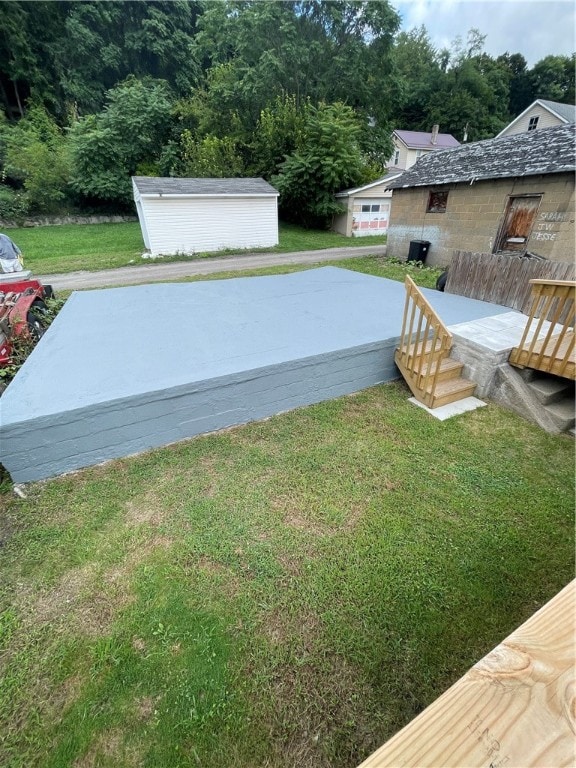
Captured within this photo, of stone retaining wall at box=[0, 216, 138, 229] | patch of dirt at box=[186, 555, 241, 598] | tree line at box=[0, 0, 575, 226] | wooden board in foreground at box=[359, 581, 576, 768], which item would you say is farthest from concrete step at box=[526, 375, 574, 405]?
stone retaining wall at box=[0, 216, 138, 229]

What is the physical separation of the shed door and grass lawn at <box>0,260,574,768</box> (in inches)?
299

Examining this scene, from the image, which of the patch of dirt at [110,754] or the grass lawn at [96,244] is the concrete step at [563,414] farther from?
the grass lawn at [96,244]

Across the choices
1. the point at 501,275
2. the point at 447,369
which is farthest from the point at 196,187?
the point at 447,369

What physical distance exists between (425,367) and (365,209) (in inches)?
647

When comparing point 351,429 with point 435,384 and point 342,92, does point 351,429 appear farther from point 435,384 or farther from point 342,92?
point 342,92

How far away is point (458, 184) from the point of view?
383 inches

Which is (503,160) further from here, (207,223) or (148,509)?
(148,509)

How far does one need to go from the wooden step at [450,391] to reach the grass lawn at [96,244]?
11221 mm

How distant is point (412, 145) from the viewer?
1090 inches

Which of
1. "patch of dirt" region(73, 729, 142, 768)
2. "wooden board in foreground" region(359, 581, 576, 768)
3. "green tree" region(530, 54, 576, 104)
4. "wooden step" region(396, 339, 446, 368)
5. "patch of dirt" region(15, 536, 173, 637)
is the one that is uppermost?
"green tree" region(530, 54, 576, 104)

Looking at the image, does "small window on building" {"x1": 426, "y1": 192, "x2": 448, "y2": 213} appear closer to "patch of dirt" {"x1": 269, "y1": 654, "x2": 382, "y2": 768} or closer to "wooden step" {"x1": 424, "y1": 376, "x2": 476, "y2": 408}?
"wooden step" {"x1": 424, "y1": 376, "x2": 476, "y2": 408}

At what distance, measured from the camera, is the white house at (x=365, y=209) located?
17141 mm

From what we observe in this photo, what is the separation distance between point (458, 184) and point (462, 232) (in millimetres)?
1284

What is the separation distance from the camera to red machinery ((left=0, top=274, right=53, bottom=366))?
13.3ft
